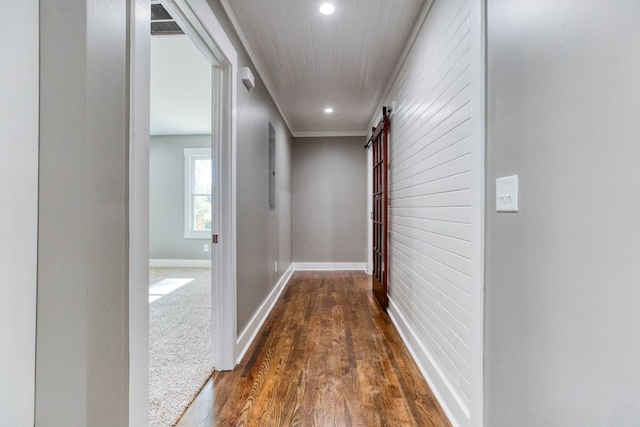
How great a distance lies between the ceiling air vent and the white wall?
55.0 inches

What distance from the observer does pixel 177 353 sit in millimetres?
2195

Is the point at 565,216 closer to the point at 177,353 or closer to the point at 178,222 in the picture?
the point at 177,353

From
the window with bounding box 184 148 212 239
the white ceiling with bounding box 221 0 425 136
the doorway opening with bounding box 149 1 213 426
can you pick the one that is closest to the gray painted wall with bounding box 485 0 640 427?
the white ceiling with bounding box 221 0 425 136

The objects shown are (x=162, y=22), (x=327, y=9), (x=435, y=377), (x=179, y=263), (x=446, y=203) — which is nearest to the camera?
(x=446, y=203)

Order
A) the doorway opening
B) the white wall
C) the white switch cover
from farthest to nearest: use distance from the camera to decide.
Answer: the doorway opening, the white switch cover, the white wall

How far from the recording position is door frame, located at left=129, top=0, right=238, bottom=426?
1030mm

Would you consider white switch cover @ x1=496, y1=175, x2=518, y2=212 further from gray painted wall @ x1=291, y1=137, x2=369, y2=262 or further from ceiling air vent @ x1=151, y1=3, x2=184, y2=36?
gray painted wall @ x1=291, y1=137, x2=369, y2=262

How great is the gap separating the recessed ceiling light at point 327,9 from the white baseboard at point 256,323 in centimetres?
235

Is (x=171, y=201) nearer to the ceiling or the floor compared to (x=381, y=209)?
nearer to the ceiling

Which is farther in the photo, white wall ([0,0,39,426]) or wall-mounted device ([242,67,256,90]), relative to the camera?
wall-mounted device ([242,67,256,90])

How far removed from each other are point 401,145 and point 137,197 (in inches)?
85.5

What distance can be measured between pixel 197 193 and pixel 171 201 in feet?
1.72

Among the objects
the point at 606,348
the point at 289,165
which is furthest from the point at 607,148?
the point at 289,165

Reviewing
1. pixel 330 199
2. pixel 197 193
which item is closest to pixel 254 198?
pixel 330 199
